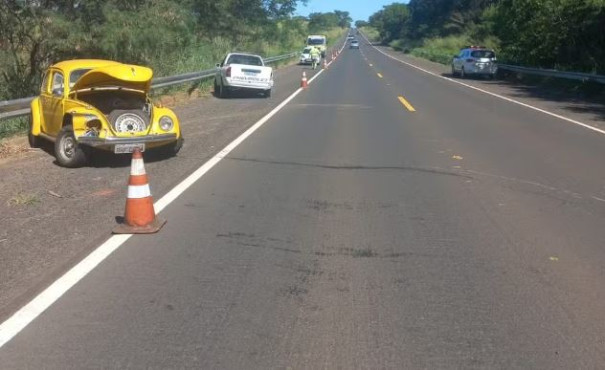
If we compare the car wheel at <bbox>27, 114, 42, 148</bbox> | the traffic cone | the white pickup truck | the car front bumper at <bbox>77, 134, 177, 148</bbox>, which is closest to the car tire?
the white pickup truck

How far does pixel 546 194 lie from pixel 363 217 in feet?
8.49

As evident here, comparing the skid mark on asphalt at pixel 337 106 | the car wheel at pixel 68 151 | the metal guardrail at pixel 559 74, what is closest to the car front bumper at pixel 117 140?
the car wheel at pixel 68 151

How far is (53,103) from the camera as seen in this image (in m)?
10.6

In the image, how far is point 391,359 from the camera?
12.8 feet

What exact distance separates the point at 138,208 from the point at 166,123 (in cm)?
402

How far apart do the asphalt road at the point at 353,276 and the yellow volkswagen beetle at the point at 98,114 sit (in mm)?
1125

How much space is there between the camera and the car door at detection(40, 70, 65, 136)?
10398 millimetres

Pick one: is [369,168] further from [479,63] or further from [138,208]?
[479,63]

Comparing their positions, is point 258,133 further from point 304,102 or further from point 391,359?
point 391,359

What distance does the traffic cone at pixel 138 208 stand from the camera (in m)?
6.46

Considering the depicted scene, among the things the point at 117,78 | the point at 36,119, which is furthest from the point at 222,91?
the point at 117,78

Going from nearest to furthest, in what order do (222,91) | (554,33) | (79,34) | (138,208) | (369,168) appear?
(138,208), (369,168), (79,34), (222,91), (554,33)

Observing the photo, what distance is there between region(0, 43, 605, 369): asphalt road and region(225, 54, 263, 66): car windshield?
1399 cm

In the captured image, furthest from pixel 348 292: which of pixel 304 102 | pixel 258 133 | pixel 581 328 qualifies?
pixel 304 102
